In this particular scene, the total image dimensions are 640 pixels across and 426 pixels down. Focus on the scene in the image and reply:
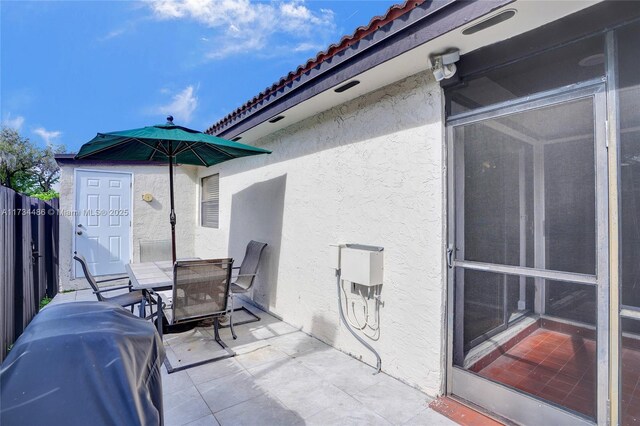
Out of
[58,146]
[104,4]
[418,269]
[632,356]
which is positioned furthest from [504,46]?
[58,146]

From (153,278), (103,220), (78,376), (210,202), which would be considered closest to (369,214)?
(78,376)

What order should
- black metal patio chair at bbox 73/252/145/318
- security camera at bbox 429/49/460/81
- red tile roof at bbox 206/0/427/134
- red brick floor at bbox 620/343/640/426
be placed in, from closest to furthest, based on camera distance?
1. red brick floor at bbox 620/343/640/426
2. red tile roof at bbox 206/0/427/134
3. security camera at bbox 429/49/460/81
4. black metal patio chair at bbox 73/252/145/318

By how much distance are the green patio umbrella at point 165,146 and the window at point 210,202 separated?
2.36 metres

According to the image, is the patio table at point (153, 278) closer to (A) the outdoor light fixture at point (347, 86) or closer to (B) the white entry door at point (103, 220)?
(B) the white entry door at point (103, 220)

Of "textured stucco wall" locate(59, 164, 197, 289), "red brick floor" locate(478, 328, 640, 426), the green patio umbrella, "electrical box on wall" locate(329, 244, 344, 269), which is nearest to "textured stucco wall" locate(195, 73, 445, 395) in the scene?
"electrical box on wall" locate(329, 244, 344, 269)

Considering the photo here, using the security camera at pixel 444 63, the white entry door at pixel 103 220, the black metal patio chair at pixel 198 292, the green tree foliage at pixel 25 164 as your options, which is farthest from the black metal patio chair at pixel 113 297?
the green tree foliage at pixel 25 164

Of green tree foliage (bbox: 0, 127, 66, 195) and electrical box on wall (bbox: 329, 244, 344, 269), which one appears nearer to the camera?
electrical box on wall (bbox: 329, 244, 344, 269)

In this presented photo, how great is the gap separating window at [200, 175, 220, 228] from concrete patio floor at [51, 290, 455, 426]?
4076 mm

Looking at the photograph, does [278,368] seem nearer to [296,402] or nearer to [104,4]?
[296,402]

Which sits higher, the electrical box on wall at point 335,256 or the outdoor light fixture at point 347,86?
the outdoor light fixture at point 347,86

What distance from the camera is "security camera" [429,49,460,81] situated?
2.64 m

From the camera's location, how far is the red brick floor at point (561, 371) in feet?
6.42

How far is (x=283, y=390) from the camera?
3.06m

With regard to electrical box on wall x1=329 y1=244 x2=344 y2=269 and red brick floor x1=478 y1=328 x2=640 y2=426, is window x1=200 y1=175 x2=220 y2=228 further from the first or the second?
red brick floor x1=478 y1=328 x2=640 y2=426
